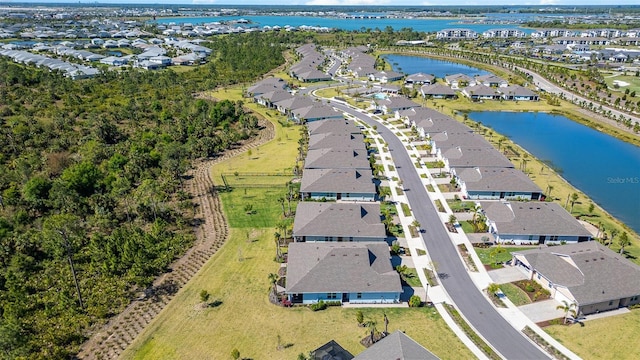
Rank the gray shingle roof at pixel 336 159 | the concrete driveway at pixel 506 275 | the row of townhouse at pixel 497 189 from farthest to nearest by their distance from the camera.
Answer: the gray shingle roof at pixel 336 159 → the row of townhouse at pixel 497 189 → the concrete driveway at pixel 506 275

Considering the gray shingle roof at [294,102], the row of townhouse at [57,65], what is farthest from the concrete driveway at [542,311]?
the row of townhouse at [57,65]

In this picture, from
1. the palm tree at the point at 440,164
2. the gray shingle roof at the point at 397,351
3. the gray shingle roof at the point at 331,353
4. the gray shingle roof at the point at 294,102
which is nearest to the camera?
the gray shingle roof at the point at 397,351

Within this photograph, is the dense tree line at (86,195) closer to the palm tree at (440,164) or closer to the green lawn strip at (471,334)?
the green lawn strip at (471,334)

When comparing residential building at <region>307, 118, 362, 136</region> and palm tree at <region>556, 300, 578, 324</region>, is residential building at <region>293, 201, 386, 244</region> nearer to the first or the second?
palm tree at <region>556, 300, 578, 324</region>

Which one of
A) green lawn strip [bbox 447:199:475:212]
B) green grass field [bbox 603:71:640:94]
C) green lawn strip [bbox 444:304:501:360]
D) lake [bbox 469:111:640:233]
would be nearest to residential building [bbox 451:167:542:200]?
green lawn strip [bbox 447:199:475:212]

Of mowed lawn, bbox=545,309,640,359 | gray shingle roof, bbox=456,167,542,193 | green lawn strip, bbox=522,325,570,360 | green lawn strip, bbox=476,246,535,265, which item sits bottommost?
green lawn strip, bbox=522,325,570,360

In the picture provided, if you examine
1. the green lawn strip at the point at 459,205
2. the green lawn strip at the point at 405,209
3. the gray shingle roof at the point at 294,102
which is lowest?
the green lawn strip at the point at 405,209
